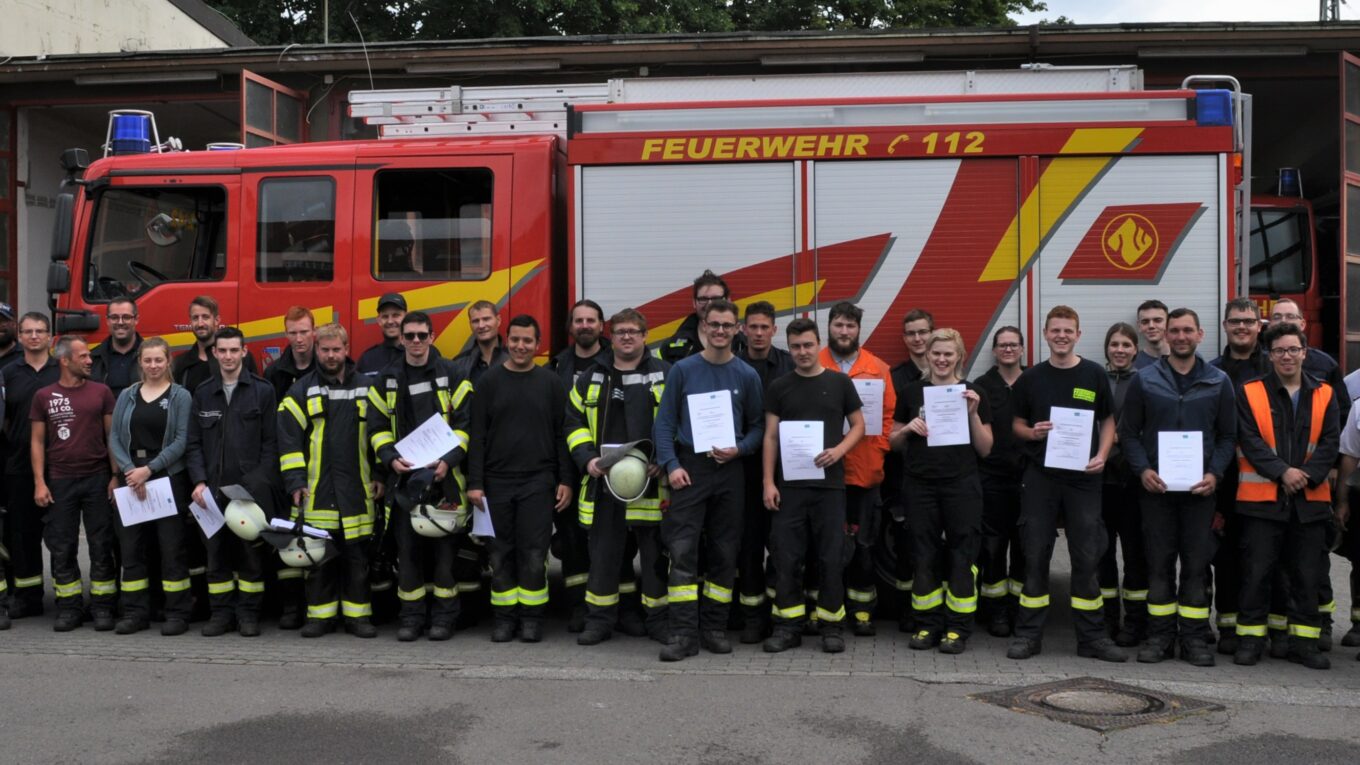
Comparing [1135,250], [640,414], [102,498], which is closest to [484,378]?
[640,414]

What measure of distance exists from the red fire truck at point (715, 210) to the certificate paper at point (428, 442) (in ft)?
2.39

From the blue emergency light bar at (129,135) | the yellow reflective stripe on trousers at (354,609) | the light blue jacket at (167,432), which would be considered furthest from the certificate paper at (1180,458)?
the blue emergency light bar at (129,135)

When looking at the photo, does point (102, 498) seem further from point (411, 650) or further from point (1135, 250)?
point (1135, 250)

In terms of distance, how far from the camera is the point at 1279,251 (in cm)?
1238

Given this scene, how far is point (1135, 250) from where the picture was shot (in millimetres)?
6953

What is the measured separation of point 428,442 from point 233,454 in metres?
1.15

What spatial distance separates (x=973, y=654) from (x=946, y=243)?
2268mm

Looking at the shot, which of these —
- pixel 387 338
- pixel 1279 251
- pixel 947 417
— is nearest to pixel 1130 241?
pixel 947 417

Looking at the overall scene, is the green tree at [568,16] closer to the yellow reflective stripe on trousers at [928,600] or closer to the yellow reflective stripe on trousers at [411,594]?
the yellow reflective stripe on trousers at [411,594]

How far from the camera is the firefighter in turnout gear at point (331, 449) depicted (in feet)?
22.4

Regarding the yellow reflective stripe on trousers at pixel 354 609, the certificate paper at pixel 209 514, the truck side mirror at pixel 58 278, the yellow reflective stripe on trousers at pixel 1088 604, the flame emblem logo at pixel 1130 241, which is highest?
the flame emblem logo at pixel 1130 241

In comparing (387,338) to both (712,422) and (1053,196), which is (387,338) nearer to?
(712,422)

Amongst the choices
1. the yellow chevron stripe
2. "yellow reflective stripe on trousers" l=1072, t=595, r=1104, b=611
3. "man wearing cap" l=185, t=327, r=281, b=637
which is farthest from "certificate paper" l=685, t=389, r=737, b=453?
"man wearing cap" l=185, t=327, r=281, b=637

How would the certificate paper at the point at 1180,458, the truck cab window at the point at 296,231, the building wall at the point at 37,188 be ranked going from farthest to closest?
the building wall at the point at 37,188 < the truck cab window at the point at 296,231 < the certificate paper at the point at 1180,458
